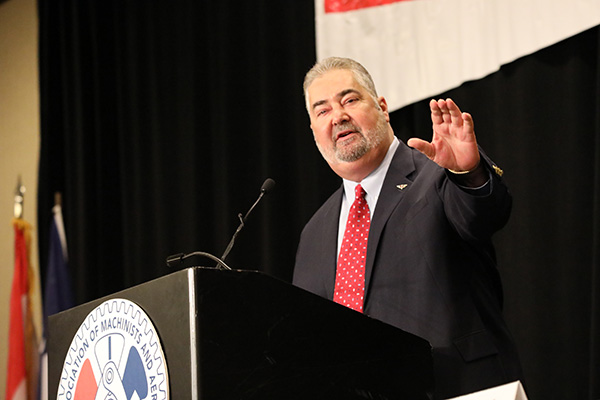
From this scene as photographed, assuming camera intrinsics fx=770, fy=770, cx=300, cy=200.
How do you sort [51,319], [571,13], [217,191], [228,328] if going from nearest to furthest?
[228,328], [51,319], [571,13], [217,191]

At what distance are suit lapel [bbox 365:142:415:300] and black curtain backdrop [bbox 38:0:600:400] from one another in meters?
1.03

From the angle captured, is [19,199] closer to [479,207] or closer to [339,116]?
[339,116]

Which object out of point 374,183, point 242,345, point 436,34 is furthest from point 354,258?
point 436,34

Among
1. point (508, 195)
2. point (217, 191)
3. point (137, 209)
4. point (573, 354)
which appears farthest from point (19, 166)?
point (508, 195)

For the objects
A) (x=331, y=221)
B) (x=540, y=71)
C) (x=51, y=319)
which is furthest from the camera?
(x=540, y=71)

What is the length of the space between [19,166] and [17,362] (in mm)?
1652

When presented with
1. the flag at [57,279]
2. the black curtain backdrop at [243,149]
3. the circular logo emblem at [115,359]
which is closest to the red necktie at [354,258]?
the circular logo emblem at [115,359]

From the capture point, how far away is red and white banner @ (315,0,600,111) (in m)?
3.20

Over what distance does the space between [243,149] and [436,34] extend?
1.53m

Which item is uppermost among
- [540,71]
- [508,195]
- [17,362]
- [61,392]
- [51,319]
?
[540,71]

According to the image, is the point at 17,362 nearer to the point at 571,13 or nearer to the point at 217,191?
the point at 217,191

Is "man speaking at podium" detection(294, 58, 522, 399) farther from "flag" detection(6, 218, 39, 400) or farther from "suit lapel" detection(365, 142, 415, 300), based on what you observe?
"flag" detection(6, 218, 39, 400)

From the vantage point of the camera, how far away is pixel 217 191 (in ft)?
15.6

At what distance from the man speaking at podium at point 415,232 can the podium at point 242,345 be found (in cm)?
42
